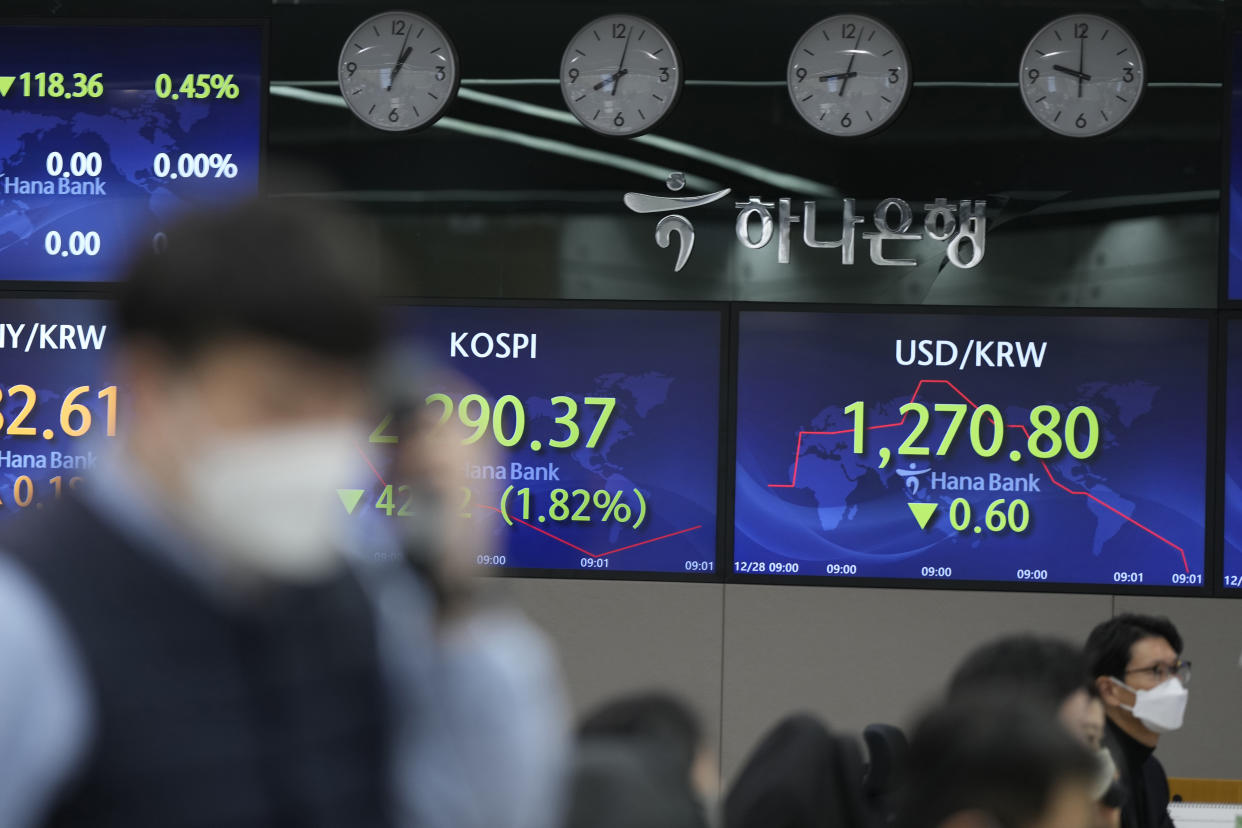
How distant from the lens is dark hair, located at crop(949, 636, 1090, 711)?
7.31 feet

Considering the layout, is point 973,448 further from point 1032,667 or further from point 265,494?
point 265,494

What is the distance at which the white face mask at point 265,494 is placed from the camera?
0.68 meters

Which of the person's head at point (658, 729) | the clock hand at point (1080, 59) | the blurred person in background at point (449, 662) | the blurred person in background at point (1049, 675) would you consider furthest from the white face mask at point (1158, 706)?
the clock hand at point (1080, 59)

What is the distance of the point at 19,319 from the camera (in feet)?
16.5

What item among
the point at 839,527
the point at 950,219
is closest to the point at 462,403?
the point at 839,527

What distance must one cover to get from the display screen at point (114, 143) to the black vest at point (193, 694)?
15.1 ft

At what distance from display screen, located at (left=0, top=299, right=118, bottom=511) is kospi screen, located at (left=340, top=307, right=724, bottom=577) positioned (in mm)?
1145

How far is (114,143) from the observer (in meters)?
5.06

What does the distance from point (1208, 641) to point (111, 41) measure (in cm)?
442

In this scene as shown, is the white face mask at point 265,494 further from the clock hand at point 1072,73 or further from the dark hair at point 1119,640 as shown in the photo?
the clock hand at point 1072,73

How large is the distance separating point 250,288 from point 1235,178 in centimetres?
484

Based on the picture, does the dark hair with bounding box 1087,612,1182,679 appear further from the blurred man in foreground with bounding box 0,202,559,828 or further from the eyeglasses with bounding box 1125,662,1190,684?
the blurred man in foreground with bounding box 0,202,559,828

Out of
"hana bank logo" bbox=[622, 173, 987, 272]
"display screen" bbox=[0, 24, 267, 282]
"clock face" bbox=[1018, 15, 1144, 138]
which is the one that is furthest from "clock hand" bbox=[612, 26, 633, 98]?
"clock face" bbox=[1018, 15, 1144, 138]

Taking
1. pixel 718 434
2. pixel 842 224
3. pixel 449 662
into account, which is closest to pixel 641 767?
pixel 449 662
